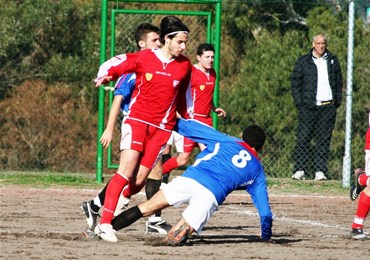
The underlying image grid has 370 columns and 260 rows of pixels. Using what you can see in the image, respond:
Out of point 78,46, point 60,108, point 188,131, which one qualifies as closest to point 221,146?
point 188,131

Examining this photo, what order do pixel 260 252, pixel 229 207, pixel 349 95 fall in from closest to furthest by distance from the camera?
pixel 260 252 < pixel 229 207 < pixel 349 95

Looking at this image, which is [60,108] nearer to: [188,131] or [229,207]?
[229,207]

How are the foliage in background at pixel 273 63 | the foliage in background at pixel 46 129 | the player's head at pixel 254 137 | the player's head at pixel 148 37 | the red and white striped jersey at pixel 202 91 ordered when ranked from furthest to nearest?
the foliage in background at pixel 46 129
the foliage in background at pixel 273 63
the red and white striped jersey at pixel 202 91
the player's head at pixel 148 37
the player's head at pixel 254 137

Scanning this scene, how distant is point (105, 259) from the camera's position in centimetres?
965

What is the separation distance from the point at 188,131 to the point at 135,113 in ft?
1.72

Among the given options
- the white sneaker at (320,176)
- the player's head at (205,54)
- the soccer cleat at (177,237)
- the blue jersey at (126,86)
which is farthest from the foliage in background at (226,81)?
the soccer cleat at (177,237)

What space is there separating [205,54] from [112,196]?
15.2 feet

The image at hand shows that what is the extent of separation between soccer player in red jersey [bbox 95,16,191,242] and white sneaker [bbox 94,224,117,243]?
123 mm

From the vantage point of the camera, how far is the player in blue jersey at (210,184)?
1069 centimetres

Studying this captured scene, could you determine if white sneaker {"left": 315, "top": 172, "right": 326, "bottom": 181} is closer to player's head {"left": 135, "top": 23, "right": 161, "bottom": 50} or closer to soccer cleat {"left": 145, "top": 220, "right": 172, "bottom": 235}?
player's head {"left": 135, "top": 23, "right": 161, "bottom": 50}

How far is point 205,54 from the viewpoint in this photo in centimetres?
1542

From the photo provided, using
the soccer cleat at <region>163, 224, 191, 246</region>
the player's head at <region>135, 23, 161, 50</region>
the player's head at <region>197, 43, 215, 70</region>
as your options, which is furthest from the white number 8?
the player's head at <region>197, 43, 215, 70</region>

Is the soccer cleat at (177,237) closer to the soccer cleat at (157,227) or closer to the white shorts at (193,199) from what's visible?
the white shorts at (193,199)

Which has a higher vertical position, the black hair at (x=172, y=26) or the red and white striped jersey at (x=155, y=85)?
the black hair at (x=172, y=26)
